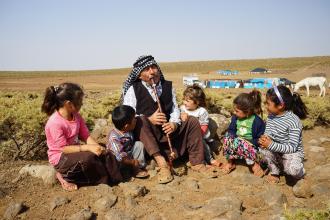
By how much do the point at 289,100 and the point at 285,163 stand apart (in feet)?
2.94

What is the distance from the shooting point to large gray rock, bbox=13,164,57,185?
4.10m

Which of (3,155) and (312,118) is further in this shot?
(312,118)

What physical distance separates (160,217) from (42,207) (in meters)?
1.34

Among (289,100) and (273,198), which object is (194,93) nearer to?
(289,100)

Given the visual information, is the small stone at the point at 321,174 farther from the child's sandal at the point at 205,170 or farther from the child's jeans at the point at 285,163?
the child's sandal at the point at 205,170

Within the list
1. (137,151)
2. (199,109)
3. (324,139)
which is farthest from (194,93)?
(324,139)

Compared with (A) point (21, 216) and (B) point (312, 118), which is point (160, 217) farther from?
(B) point (312, 118)

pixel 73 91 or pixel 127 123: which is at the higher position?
pixel 73 91

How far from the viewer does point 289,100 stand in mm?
4512

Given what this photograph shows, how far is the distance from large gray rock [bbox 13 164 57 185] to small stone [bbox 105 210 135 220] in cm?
107

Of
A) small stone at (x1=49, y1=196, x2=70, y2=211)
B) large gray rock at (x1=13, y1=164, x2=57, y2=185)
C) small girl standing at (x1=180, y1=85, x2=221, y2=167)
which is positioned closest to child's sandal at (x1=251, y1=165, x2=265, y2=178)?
small girl standing at (x1=180, y1=85, x2=221, y2=167)

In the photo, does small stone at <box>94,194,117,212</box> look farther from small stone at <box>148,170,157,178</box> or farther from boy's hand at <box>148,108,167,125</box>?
boy's hand at <box>148,108,167,125</box>

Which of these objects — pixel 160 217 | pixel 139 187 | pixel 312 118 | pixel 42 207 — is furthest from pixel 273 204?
pixel 312 118

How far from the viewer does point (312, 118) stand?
8.27 metres
